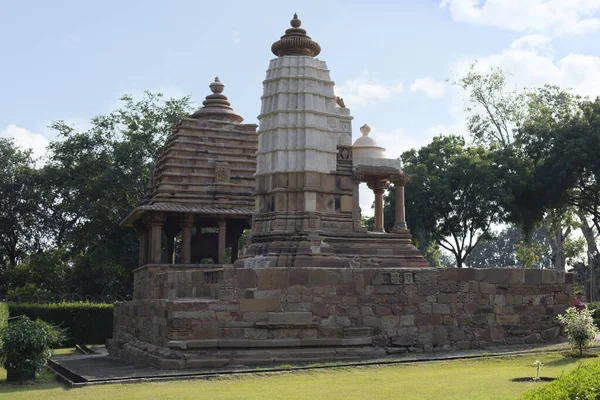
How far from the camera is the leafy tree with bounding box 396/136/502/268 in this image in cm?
3425

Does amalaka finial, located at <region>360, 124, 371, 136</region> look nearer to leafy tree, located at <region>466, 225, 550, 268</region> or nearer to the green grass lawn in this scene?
the green grass lawn

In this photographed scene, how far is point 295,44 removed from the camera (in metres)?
21.0

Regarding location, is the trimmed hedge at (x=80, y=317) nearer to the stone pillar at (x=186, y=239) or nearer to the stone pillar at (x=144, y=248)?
the stone pillar at (x=144, y=248)

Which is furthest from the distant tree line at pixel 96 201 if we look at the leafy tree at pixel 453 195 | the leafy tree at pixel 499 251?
the leafy tree at pixel 499 251

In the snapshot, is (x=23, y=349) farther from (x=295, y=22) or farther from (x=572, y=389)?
(x=295, y=22)

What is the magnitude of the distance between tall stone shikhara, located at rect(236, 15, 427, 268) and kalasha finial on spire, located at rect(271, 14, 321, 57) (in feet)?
0.10

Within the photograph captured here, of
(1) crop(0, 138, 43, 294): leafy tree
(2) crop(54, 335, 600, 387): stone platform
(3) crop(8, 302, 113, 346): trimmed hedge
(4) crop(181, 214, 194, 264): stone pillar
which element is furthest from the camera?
(1) crop(0, 138, 43, 294): leafy tree

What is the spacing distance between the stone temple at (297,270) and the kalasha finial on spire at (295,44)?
4cm

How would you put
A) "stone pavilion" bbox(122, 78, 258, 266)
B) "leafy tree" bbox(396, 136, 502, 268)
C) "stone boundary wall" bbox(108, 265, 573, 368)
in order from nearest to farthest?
"stone boundary wall" bbox(108, 265, 573, 368), "stone pavilion" bbox(122, 78, 258, 266), "leafy tree" bbox(396, 136, 502, 268)

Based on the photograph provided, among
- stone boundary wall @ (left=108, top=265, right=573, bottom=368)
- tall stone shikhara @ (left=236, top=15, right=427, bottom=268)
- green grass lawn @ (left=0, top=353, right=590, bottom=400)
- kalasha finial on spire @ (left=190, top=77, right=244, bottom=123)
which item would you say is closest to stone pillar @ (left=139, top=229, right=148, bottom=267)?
kalasha finial on spire @ (left=190, top=77, right=244, bottom=123)

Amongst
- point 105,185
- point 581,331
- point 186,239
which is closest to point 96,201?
point 105,185

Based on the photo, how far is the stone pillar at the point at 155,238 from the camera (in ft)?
87.5

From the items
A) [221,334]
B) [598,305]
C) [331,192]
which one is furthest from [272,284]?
[598,305]

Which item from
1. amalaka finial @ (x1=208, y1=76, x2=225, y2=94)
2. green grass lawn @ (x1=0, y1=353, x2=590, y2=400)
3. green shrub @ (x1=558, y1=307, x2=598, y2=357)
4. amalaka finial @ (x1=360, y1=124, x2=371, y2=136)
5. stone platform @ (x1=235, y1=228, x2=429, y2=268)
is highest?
amalaka finial @ (x1=208, y1=76, x2=225, y2=94)
